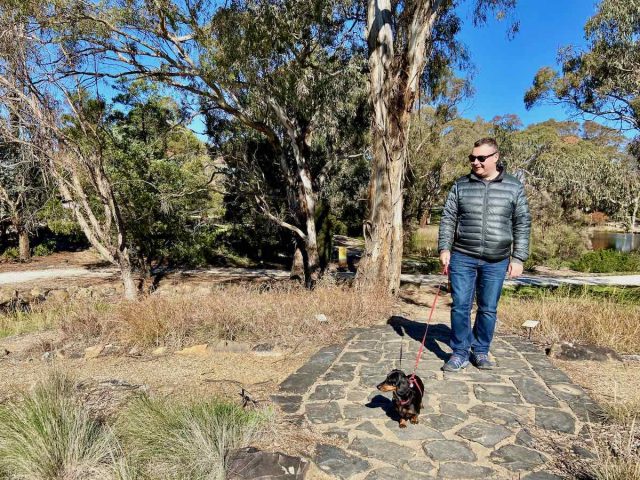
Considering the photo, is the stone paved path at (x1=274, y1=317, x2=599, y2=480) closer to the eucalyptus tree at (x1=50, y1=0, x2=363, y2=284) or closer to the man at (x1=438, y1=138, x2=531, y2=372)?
the man at (x1=438, y1=138, x2=531, y2=372)

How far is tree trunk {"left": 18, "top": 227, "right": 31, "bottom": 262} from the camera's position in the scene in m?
18.2

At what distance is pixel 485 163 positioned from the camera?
3396 mm

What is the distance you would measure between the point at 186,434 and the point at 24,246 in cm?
1973

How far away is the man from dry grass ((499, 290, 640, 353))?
1.65 metres

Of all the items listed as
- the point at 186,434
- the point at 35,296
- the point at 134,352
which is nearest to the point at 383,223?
the point at 134,352

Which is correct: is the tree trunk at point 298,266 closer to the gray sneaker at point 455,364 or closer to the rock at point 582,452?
the gray sneaker at point 455,364

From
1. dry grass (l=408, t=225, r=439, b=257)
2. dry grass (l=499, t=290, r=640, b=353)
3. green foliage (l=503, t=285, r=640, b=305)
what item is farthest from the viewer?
dry grass (l=408, t=225, r=439, b=257)

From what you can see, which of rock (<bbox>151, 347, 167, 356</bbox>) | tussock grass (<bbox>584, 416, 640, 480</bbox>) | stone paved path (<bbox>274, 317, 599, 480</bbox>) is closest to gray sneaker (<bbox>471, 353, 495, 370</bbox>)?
stone paved path (<bbox>274, 317, 599, 480</bbox>)

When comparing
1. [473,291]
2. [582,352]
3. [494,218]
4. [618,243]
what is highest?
[494,218]

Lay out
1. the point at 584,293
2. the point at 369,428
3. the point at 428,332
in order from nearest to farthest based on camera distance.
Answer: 1. the point at 369,428
2. the point at 428,332
3. the point at 584,293

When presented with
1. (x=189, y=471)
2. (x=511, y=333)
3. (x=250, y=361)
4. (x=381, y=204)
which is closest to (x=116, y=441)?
(x=189, y=471)

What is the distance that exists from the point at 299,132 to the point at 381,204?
514 cm

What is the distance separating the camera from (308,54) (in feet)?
33.1

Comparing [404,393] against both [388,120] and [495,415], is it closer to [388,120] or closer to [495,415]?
[495,415]
